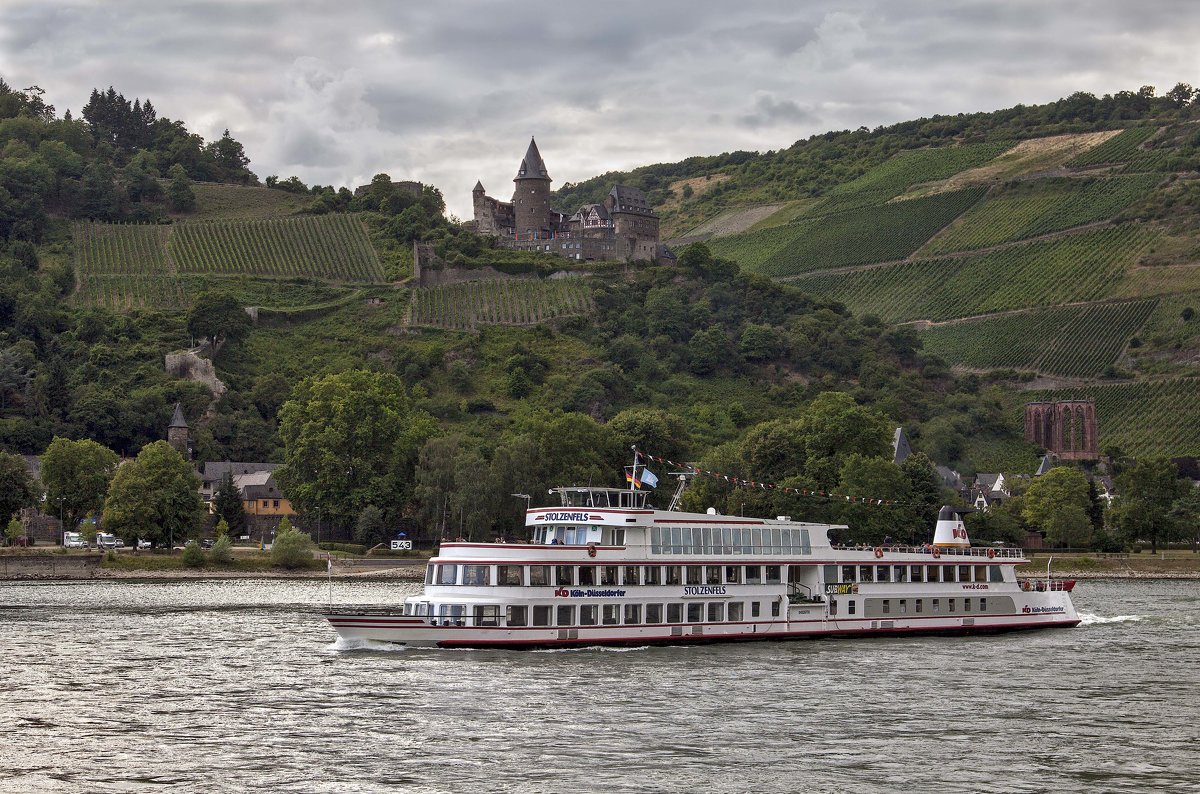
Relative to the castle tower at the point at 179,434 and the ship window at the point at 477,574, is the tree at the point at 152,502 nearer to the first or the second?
the castle tower at the point at 179,434

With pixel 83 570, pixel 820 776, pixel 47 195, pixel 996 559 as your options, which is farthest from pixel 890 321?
pixel 820 776

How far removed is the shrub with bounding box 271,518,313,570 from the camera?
297 ft

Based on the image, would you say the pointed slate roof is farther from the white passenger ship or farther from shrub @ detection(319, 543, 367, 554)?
the white passenger ship

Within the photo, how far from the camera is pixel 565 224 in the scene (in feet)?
585

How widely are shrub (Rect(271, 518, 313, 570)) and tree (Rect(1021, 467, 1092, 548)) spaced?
46.7 meters

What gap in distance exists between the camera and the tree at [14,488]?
9706 cm

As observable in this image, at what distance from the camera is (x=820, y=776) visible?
29406 mm

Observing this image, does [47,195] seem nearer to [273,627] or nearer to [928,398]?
[928,398]

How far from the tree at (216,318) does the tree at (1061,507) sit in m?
64.5

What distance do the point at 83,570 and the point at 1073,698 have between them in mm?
61286

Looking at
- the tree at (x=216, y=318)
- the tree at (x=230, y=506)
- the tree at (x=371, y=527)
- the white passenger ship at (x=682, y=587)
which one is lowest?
the white passenger ship at (x=682, y=587)

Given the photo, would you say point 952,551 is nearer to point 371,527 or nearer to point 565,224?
point 371,527

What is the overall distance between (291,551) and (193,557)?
5.35 meters

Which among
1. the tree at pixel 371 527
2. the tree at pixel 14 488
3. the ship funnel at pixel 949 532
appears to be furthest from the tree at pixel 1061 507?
the tree at pixel 14 488
